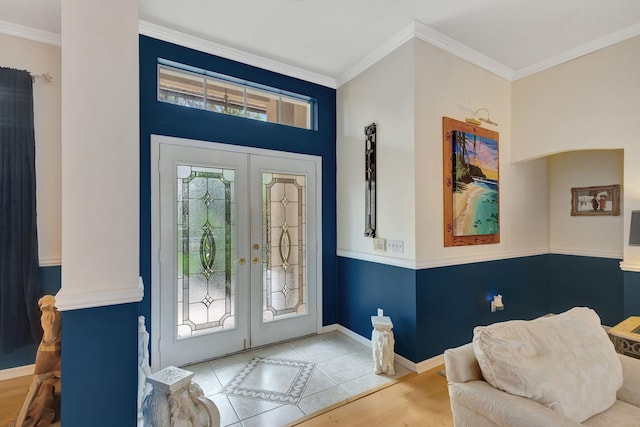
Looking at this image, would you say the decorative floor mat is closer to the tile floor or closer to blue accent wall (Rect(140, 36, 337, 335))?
the tile floor

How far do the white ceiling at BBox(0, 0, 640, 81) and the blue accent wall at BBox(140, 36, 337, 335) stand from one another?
0.21 meters

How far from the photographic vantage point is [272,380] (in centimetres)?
248

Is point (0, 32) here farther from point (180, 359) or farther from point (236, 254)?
point (180, 359)

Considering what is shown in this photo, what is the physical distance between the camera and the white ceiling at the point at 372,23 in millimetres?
2346

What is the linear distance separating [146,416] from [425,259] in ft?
7.46

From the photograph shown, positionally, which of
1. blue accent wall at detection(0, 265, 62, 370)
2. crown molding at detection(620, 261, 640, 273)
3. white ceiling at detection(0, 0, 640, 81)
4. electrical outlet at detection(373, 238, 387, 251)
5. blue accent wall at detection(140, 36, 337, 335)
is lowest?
blue accent wall at detection(0, 265, 62, 370)

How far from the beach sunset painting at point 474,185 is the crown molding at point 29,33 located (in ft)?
12.3

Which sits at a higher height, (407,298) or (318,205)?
(318,205)

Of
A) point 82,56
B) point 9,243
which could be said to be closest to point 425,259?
point 82,56

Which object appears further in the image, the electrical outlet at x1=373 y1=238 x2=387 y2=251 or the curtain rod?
the electrical outlet at x1=373 y1=238 x2=387 y2=251

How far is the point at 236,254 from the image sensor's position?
298 cm

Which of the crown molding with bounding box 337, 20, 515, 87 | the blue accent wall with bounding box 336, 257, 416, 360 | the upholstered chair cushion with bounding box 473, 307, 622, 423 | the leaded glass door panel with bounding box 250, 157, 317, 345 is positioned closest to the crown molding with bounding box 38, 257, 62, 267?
the leaded glass door panel with bounding box 250, 157, 317, 345

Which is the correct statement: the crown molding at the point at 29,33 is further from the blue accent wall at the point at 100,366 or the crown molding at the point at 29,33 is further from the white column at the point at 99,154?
the blue accent wall at the point at 100,366

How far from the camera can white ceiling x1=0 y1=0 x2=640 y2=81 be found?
2346mm
